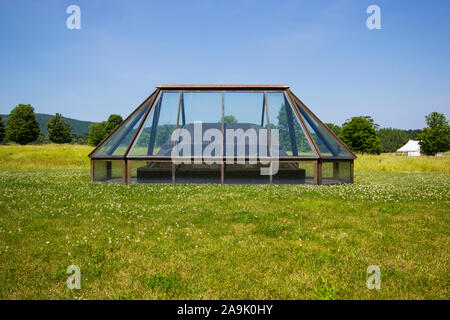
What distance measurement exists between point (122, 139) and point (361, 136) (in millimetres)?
70848

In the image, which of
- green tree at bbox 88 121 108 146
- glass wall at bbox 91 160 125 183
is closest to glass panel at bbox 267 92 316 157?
glass wall at bbox 91 160 125 183

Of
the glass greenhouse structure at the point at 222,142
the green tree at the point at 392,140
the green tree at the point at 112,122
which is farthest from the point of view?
the green tree at the point at 392,140

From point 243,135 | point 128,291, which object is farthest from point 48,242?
point 243,135

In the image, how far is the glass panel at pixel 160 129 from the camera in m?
12.9

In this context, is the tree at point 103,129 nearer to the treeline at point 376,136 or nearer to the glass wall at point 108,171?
the treeline at point 376,136

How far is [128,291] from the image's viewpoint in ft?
10.6

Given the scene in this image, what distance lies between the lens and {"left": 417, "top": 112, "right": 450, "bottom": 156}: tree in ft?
198

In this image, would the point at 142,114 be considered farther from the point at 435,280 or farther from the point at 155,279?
the point at 435,280

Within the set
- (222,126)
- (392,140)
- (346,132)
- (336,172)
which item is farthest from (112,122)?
(392,140)

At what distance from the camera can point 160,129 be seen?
13.7 metres

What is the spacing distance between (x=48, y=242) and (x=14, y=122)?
83975mm

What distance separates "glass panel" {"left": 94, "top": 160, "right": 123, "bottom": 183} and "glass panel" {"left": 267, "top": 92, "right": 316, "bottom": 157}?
794 cm

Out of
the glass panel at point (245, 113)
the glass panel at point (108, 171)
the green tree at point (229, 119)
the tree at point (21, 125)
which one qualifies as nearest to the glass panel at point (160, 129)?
the glass panel at point (108, 171)
